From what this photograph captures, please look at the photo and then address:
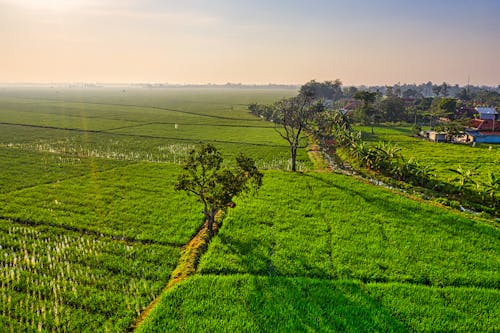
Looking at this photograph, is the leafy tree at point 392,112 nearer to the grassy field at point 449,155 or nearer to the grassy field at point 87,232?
the grassy field at point 449,155

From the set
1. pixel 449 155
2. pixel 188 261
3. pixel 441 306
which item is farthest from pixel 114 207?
pixel 449 155

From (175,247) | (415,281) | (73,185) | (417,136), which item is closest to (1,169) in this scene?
(73,185)

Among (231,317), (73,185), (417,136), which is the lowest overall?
(231,317)

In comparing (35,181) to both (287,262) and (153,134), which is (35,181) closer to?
(287,262)

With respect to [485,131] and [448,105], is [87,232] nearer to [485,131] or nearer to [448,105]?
[485,131]

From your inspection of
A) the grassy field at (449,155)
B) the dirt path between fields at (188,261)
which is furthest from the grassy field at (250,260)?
the grassy field at (449,155)

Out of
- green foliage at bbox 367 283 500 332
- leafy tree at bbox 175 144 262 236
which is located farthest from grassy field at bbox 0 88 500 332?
leafy tree at bbox 175 144 262 236
